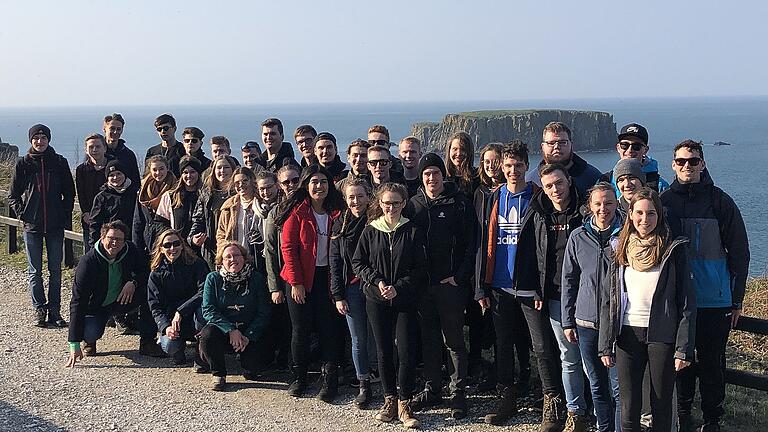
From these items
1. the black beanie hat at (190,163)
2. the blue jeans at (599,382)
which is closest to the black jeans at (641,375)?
the blue jeans at (599,382)

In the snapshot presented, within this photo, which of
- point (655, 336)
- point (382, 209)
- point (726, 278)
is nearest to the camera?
point (655, 336)

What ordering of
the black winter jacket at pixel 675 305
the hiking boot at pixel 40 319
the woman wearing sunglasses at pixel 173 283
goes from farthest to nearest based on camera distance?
1. the hiking boot at pixel 40 319
2. the woman wearing sunglasses at pixel 173 283
3. the black winter jacket at pixel 675 305

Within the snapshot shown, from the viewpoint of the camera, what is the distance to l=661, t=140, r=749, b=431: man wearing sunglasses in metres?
5.30

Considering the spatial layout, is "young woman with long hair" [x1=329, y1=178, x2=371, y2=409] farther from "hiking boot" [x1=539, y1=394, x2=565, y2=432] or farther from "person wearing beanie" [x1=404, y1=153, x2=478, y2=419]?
"hiking boot" [x1=539, y1=394, x2=565, y2=432]

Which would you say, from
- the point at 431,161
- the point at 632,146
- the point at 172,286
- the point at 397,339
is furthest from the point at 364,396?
the point at 632,146

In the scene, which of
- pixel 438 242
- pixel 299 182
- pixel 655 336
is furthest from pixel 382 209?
pixel 655 336

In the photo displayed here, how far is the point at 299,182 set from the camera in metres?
6.55

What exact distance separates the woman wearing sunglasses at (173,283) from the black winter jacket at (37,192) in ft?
6.50

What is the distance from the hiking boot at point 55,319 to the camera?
8.61m

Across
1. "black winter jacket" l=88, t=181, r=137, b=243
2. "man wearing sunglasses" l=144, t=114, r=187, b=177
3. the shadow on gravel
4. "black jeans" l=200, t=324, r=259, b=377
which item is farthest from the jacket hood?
"man wearing sunglasses" l=144, t=114, r=187, b=177

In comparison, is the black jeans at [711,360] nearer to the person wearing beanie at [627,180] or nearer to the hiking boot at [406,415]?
the person wearing beanie at [627,180]

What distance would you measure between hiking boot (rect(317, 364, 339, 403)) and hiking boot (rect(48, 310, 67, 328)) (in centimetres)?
358

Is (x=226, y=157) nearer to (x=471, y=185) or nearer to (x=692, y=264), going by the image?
(x=471, y=185)

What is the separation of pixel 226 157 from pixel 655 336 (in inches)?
168
